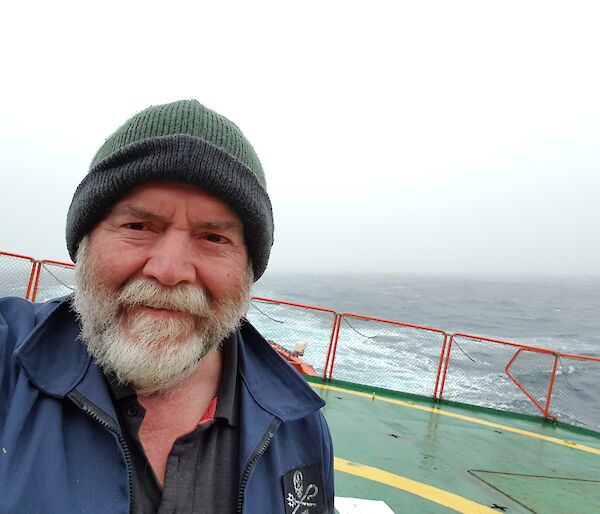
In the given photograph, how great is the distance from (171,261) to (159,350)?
0.88ft

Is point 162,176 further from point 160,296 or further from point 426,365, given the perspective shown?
point 426,365

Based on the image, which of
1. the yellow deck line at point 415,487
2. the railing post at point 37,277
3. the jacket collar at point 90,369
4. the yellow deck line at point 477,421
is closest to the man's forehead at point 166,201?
the jacket collar at point 90,369

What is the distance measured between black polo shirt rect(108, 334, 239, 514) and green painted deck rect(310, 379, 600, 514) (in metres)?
2.43

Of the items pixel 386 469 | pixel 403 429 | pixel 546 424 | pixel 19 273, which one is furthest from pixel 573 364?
pixel 19 273

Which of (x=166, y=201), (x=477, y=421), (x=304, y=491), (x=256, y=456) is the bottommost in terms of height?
(x=477, y=421)

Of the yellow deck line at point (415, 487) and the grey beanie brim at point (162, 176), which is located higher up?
the grey beanie brim at point (162, 176)

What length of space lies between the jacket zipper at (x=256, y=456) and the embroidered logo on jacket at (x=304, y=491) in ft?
0.42

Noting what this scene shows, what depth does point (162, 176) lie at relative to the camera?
1237 millimetres

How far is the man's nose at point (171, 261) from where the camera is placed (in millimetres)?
1206

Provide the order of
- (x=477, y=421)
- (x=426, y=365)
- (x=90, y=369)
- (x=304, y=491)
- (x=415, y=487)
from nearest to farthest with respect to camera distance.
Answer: (x=90, y=369)
(x=304, y=491)
(x=415, y=487)
(x=477, y=421)
(x=426, y=365)

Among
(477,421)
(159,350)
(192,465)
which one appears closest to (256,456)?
(192,465)

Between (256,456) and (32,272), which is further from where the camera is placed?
(32,272)

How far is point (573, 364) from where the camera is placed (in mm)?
19469

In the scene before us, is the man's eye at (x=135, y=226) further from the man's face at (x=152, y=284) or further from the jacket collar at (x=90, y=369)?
the jacket collar at (x=90, y=369)
